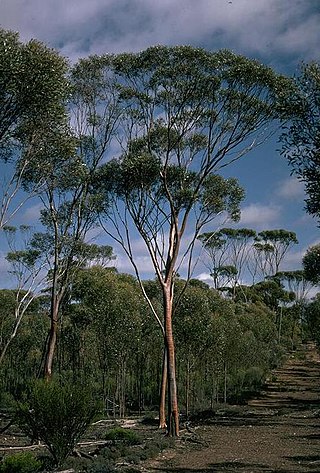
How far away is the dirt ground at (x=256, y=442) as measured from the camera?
45.6 feet

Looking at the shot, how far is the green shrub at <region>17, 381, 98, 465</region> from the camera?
12.8 meters

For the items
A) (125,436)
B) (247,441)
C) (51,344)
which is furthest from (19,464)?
(247,441)

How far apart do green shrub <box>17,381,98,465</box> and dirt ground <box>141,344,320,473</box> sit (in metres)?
2.23

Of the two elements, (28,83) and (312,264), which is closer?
(28,83)

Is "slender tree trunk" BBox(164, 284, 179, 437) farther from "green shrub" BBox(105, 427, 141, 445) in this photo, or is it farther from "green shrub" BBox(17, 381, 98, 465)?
"green shrub" BBox(17, 381, 98, 465)

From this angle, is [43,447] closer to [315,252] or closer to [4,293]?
[315,252]

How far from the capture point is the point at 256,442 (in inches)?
739

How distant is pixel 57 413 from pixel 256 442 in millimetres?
8813

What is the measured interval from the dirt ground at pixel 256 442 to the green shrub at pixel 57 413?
7.31ft

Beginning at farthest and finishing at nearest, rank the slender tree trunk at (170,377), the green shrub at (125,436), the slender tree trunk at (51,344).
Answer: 1. the slender tree trunk at (51,344)
2. the slender tree trunk at (170,377)
3. the green shrub at (125,436)

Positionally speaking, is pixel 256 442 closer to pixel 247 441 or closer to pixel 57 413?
pixel 247 441

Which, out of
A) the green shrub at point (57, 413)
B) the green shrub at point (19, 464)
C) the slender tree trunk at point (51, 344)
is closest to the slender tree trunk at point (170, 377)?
the slender tree trunk at point (51, 344)

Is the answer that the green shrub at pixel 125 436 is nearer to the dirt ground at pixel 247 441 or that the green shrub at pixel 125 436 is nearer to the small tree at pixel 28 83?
the dirt ground at pixel 247 441

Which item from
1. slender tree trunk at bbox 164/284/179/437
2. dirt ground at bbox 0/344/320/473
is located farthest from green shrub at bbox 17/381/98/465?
slender tree trunk at bbox 164/284/179/437
